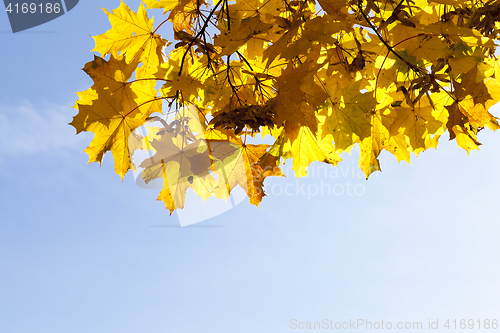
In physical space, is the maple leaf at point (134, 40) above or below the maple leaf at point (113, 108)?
above

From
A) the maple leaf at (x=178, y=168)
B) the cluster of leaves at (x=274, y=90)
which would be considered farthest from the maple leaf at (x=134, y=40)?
the maple leaf at (x=178, y=168)

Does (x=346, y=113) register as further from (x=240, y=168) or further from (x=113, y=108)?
(x=113, y=108)

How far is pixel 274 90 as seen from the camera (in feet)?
5.35

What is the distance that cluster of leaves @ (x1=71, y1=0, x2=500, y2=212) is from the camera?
1.37 meters

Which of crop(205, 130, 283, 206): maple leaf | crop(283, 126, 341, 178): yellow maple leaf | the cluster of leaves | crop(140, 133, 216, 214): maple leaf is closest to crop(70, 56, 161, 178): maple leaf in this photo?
the cluster of leaves

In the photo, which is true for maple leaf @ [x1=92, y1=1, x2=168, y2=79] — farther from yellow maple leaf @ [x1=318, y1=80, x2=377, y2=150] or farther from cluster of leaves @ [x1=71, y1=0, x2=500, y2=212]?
yellow maple leaf @ [x1=318, y1=80, x2=377, y2=150]

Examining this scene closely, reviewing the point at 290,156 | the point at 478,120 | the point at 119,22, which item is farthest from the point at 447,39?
the point at 119,22

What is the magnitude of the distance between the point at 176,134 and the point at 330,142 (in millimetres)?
822

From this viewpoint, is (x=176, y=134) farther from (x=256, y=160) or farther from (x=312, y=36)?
(x=312, y=36)

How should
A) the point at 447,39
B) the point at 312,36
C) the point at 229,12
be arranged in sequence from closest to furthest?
the point at 312,36 → the point at 447,39 → the point at 229,12

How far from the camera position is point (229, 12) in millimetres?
1535

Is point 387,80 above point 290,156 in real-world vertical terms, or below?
above

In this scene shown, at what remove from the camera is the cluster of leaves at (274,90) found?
1367mm

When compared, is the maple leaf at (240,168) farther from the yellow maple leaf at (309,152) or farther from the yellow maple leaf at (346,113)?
the yellow maple leaf at (346,113)
